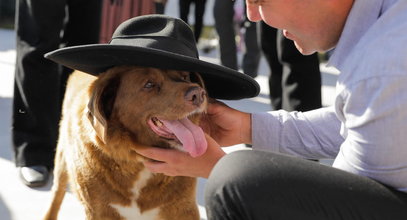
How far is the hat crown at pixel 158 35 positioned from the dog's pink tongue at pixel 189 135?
0.89ft

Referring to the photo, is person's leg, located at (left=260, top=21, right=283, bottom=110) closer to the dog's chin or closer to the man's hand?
the dog's chin

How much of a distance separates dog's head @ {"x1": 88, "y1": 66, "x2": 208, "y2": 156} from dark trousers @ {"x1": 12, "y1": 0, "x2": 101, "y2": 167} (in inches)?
50.7

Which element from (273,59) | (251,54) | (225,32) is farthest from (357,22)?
(251,54)

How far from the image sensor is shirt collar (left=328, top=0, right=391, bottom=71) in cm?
173

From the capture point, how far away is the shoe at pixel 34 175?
11.3ft

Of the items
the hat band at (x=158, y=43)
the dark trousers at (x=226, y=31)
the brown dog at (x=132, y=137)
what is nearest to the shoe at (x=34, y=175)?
the brown dog at (x=132, y=137)

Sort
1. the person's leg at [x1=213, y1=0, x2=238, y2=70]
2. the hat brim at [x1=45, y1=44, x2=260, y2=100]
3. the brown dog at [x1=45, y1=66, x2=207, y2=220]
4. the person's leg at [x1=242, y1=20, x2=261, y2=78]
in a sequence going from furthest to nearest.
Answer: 1. the person's leg at [x1=242, y1=20, x2=261, y2=78]
2. the person's leg at [x1=213, y1=0, x2=238, y2=70]
3. the brown dog at [x1=45, y1=66, x2=207, y2=220]
4. the hat brim at [x1=45, y1=44, x2=260, y2=100]

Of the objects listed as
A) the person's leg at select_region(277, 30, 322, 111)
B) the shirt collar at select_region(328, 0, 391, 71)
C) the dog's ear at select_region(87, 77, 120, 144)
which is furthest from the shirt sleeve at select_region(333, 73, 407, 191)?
the person's leg at select_region(277, 30, 322, 111)

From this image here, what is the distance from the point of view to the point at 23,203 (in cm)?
321

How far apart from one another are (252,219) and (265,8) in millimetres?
691

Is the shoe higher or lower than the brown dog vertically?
→ lower

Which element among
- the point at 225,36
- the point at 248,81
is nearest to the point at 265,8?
the point at 248,81

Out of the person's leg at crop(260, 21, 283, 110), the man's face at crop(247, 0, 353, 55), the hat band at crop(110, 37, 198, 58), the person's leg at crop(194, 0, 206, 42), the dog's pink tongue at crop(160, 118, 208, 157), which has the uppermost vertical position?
the man's face at crop(247, 0, 353, 55)

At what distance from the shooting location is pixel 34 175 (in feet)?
11.4
